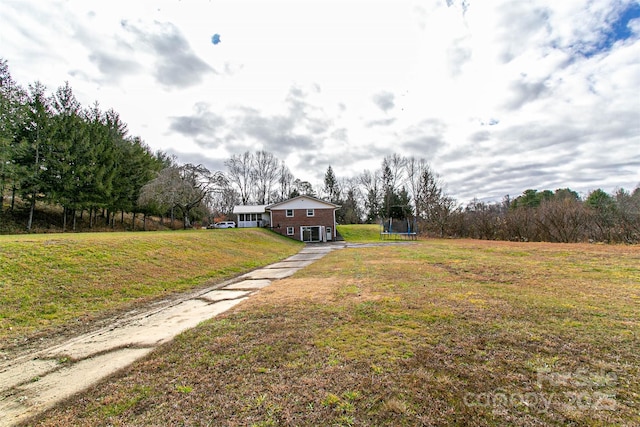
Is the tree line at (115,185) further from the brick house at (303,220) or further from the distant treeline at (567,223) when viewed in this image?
the brick house at (303,220)

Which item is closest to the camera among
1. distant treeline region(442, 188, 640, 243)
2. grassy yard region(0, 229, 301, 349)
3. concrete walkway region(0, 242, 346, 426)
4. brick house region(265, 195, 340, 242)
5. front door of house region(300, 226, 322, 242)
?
concrete walkway region(0, 242, 346, 426)

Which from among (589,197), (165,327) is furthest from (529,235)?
(165,327)

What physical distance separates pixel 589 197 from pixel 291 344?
46710mm

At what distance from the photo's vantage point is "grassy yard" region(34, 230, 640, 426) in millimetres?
2299

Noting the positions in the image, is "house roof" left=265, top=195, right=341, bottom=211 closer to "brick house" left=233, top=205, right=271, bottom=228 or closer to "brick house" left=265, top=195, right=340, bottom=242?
"brick house" left=265, top=195, right=340, bottom=242

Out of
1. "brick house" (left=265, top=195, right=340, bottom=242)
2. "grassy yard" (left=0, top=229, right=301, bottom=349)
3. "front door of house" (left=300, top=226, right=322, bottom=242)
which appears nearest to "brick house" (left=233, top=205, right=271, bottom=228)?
"brick house" (left=265, top=195, right=340, bottom=242)

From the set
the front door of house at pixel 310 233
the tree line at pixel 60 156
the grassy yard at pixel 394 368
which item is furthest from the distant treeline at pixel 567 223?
the tree line at pixel 60 156

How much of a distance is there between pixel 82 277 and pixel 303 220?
26958 millimetres

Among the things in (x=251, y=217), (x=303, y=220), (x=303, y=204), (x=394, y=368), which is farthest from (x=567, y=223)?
(x=251, y=217)

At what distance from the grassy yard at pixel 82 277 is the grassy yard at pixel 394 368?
11.5 ft

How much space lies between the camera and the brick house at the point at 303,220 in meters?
33.8

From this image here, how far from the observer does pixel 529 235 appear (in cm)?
2361

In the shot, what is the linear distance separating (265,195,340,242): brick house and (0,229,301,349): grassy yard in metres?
21.5

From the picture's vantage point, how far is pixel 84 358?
12.6ft
